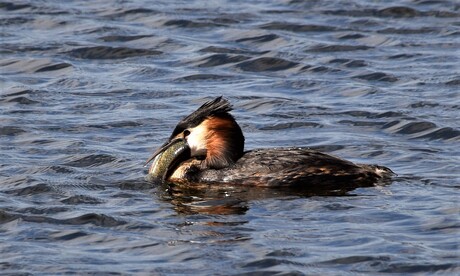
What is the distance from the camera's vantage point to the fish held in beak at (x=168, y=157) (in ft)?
40.4

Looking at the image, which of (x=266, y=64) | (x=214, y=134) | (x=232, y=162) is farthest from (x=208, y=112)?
(x=266, y=64)

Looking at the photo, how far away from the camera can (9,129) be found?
13703 mm

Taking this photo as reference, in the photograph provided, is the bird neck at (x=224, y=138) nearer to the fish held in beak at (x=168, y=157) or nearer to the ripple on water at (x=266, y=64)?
the fish held in beak at (x=168, y=157)

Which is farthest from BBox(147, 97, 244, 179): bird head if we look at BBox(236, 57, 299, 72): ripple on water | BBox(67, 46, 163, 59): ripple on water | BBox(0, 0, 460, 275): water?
BBox(67, 46, 163, 59): ripple on water

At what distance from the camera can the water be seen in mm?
9898

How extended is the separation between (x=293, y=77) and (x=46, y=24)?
12.9ft

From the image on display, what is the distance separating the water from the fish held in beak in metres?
0.15

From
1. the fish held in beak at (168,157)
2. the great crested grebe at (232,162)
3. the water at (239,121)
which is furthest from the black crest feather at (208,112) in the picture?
the water at (239,121)

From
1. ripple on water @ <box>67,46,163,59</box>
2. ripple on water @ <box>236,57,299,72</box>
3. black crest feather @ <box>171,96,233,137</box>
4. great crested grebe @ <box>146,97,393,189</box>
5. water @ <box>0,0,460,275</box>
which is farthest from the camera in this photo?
ripple on water @ <box>67,46,163,59</box>

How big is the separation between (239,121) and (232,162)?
80.6 inches

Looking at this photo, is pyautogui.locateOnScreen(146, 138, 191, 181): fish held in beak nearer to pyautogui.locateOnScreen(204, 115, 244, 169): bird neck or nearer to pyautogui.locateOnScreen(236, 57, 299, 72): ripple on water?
pyautogui.locateOnScreen(204, 115, 244, 169): bird neck

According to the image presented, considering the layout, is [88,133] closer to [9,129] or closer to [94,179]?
[9,129]

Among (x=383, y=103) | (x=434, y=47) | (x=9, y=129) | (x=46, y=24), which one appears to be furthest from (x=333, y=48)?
(x=9, y=129)

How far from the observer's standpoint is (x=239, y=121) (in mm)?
14312
